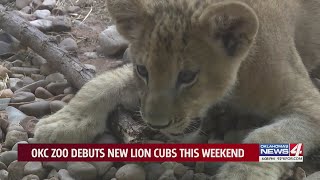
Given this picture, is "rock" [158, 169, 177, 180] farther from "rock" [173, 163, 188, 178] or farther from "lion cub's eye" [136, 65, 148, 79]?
"lion cub's eye" [136, 65, 148, 79]

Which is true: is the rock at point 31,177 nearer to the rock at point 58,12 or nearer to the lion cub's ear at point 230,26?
the lion cub's ear at point 230,26

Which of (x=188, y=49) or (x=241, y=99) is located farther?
(x=241, y=99)

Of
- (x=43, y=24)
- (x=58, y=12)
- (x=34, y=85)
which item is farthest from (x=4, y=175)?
(x=58, y=12)

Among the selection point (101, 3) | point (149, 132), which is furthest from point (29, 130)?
point (101, 3)

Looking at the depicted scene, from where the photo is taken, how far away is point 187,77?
A: 419cm

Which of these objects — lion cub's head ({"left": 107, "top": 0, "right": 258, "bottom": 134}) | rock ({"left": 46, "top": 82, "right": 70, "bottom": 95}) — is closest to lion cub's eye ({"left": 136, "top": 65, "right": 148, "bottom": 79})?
lion cub's head ({"left": 107, "top": 0, "right": 258, "bottom": 134})

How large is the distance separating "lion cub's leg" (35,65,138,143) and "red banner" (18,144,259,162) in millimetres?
318

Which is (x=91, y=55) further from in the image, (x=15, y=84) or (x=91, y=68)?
(x=15, y=84)

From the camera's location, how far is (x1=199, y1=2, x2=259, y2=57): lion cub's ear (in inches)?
156

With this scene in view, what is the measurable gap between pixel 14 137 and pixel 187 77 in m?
1.34

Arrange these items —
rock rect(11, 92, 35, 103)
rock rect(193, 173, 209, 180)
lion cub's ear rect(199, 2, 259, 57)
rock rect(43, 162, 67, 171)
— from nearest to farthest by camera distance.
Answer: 1. lion cub's ear rect(199, 2, 259, 57)
2. rock rect(193, 173, 209, 180)
3. rock rect(43, 162, 67, 171)
4. rock rect(11, 92, 35, 103)

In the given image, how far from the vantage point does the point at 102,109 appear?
493 centimetres

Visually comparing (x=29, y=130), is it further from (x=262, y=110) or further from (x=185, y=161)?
(x=262, y=110)

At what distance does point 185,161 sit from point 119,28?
1032 mm
